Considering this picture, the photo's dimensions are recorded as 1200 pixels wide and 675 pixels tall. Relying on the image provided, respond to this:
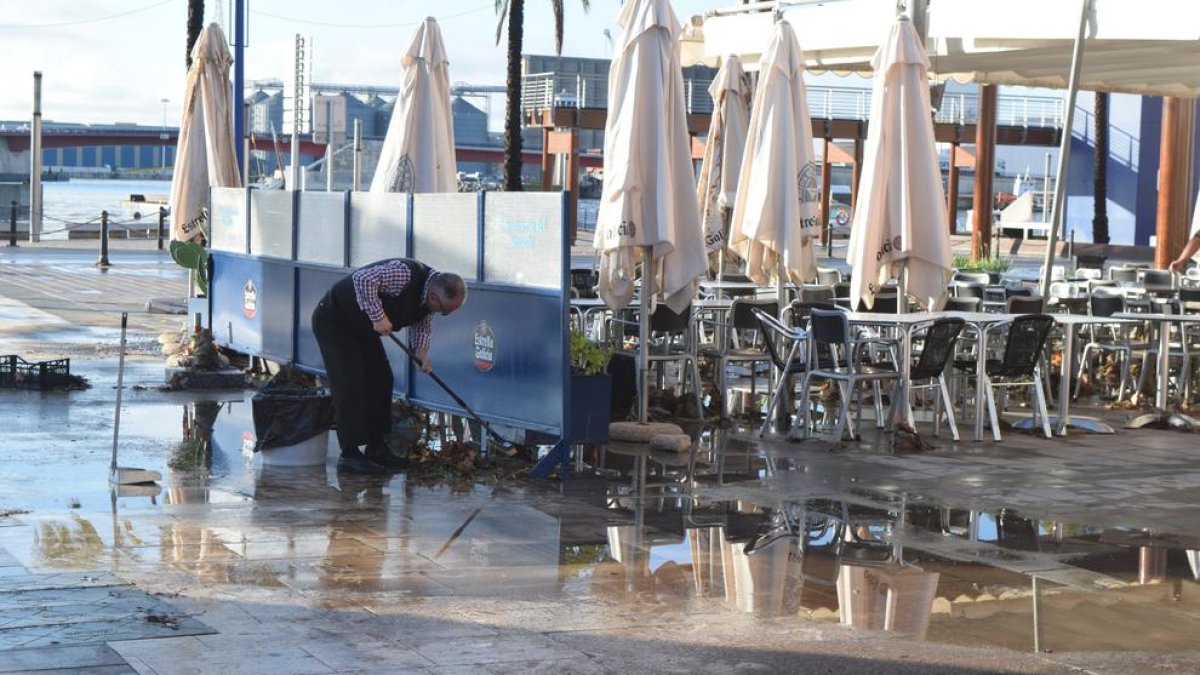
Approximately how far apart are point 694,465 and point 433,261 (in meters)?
2.51

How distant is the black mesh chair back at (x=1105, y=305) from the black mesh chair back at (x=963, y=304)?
987mm

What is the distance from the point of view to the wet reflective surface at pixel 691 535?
756 centimetres

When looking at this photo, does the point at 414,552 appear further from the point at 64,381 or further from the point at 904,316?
the point at 64,381

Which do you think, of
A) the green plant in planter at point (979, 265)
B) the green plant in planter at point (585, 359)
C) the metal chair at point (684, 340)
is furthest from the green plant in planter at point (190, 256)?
the green plant in planter at point (979, 265)

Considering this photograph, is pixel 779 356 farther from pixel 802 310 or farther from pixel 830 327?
pixel 830 327

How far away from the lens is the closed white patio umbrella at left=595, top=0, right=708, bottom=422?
1238 cm

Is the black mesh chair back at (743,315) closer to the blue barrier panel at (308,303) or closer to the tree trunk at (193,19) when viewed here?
the blue barrier panel at (308,303)

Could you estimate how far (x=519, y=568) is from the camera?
829cm

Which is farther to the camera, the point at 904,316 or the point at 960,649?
the point at 904,316

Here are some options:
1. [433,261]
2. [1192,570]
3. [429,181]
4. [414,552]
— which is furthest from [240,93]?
[1192,570]

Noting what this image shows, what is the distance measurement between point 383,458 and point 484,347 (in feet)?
3.69

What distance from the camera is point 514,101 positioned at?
39.2m

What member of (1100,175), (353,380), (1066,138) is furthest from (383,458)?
(1100,175)

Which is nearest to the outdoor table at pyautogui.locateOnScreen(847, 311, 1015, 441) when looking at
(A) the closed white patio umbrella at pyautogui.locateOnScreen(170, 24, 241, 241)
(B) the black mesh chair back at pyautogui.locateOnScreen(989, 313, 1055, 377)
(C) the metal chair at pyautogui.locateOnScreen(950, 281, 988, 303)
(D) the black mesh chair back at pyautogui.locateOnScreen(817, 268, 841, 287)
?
(B) the black mesh chair back at pyautogui.locateOnScreen(989, 313, 1055, 377)
